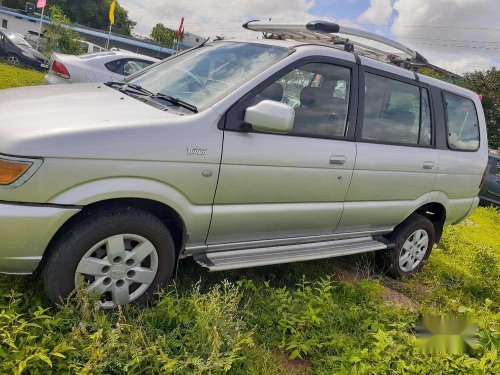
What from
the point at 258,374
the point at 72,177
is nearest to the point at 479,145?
the point at 258,374

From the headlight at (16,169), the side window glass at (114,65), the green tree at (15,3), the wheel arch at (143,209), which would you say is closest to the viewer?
the headlight at (16,169)

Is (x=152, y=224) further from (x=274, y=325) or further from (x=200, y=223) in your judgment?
(x=274, y=325)

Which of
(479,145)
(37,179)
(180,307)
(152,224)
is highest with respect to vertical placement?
(479,145)

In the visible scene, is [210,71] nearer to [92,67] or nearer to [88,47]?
[92,67]

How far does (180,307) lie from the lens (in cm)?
285

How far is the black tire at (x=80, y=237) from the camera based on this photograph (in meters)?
2.49

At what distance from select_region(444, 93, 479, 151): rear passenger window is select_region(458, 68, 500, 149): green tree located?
27.1 metres

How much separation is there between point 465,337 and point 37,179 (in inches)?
117

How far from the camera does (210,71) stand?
11.1 ft

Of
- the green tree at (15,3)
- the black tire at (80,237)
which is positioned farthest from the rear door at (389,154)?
the green tree at (15,3)

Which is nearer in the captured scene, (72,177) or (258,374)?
(72,177)

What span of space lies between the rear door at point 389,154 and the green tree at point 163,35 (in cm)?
5741

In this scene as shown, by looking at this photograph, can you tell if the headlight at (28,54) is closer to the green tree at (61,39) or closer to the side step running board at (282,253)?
the green tree at (61,39)

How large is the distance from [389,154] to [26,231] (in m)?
2.95
